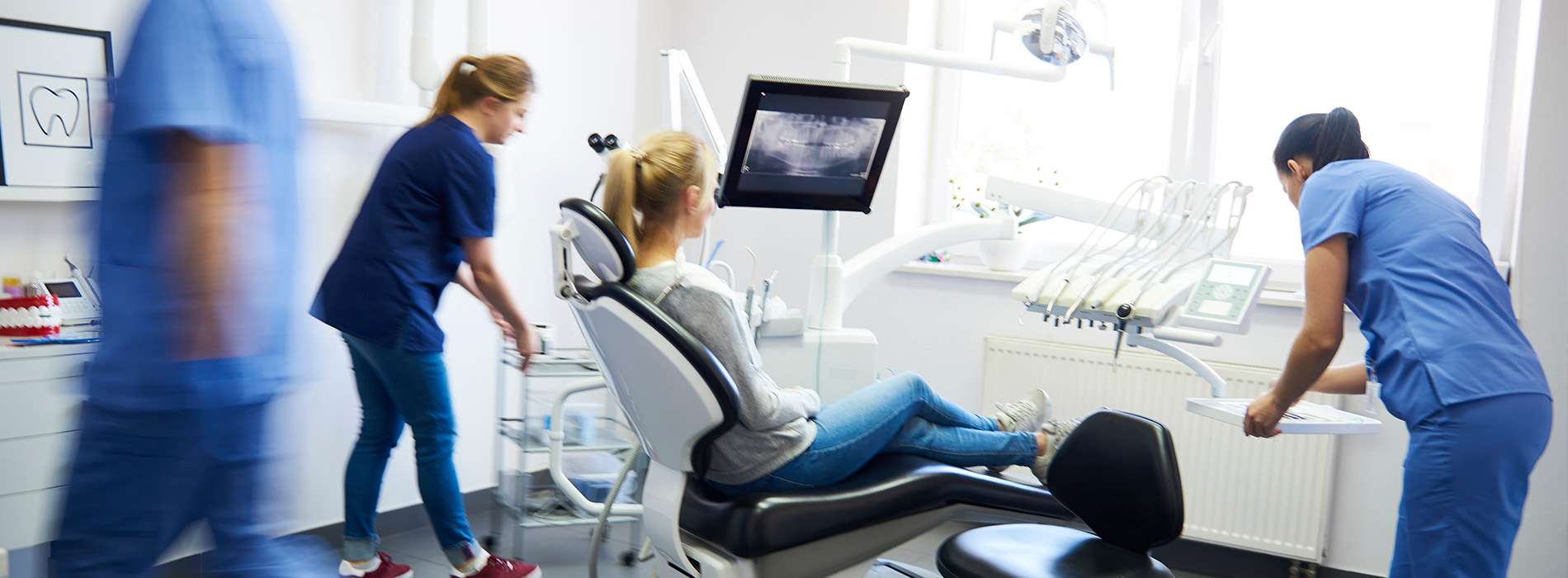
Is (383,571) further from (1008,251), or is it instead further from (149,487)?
(1008,251)

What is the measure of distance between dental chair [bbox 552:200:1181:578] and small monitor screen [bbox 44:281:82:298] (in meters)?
1.11

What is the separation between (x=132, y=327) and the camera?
926 millimetres

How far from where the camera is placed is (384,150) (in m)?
2.60

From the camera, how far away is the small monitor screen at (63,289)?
2.04 m

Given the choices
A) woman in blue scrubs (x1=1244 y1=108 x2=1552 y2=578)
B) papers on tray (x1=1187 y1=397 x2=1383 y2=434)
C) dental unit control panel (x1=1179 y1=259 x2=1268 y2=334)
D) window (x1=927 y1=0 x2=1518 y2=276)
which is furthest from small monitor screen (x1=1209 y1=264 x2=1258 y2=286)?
window (x1=927 y1=0 x2=1518 y2=276)

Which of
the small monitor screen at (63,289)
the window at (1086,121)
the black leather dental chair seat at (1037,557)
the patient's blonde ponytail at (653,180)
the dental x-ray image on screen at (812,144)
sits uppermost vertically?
the window at (1086,121)

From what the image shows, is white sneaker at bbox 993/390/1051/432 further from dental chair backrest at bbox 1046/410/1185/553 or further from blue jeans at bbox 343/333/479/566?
blue jeans at bbox 343/333/479/566

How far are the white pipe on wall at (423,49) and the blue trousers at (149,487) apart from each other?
5.81 ft

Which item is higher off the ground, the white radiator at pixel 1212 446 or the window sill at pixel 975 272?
the window sill at pixel 975 272

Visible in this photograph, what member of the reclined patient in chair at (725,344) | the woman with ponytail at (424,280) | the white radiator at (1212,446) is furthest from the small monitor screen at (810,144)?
the white radiator at (1212,446)

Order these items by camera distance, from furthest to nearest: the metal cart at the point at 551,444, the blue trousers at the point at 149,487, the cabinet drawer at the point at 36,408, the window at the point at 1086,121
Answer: the window at the point at 1086,121 → the metal cart at the point at 551,444 → the cabinet drawer at the point at 36,408 → the blue trousers at the point at 149,487

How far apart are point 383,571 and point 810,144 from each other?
55.5 inches

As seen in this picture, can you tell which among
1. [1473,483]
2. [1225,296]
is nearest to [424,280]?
[1225,296]

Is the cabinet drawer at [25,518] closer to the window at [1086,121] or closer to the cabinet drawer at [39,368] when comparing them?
the cabinet drawer at [39,368]
